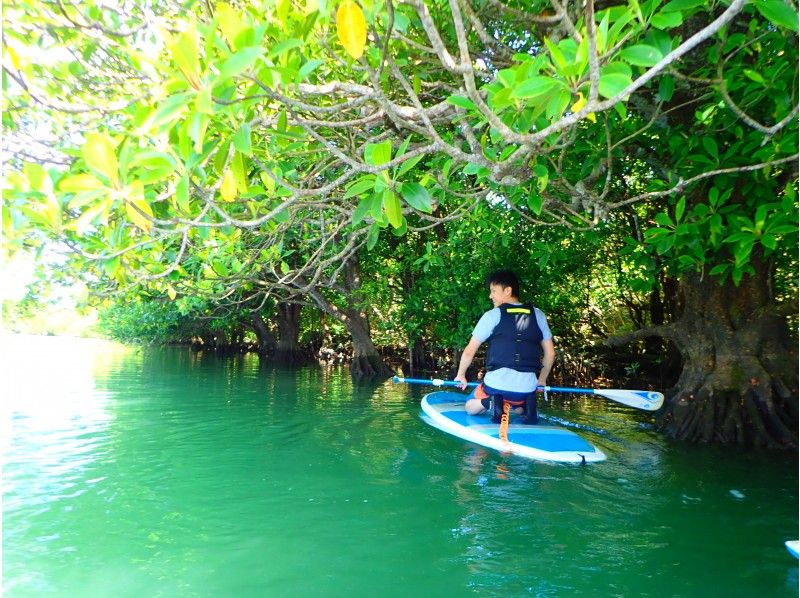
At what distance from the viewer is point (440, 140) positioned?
2.97 meters

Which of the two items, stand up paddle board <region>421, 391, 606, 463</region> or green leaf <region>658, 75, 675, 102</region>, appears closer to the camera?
green leaf <region>658, 75, 675, 102</region>

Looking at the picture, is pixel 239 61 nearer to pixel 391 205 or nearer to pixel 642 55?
pixel 391 205

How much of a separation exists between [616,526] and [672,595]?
0.88 meters

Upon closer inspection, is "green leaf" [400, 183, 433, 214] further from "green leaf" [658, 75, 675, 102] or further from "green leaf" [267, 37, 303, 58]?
"green leaf" [658, 75, 675, 102]

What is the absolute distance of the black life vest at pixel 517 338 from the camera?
5.63 m

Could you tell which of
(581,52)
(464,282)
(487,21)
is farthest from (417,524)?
(464,282)

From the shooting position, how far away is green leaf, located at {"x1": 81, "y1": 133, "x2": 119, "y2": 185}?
1998 mm

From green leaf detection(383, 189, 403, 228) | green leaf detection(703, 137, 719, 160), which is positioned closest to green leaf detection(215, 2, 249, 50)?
green leaf detection(383, 189, 403, 228)

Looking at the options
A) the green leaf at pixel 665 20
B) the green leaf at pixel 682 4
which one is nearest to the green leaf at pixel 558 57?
the green leaf at pixel 665 20

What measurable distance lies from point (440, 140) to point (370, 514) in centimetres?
258

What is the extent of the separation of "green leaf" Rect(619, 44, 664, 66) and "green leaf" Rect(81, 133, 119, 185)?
2.02m

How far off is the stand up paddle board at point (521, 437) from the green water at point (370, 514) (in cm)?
13

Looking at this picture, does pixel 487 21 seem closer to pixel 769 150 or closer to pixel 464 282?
pixel 769 150

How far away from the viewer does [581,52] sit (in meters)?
2.11
